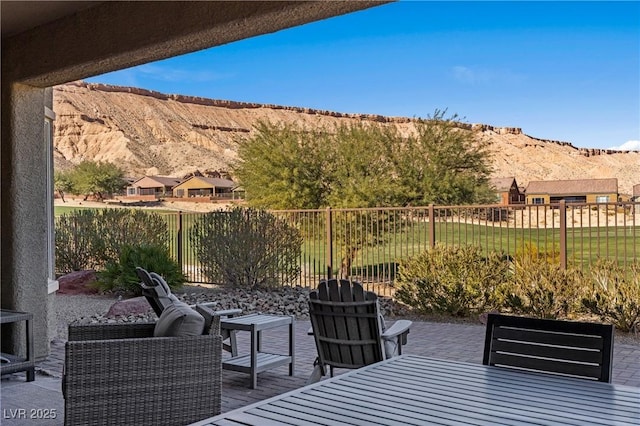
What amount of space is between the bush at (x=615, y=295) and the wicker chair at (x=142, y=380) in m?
5.48

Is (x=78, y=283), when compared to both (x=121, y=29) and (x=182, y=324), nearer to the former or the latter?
(x=121, y=29)

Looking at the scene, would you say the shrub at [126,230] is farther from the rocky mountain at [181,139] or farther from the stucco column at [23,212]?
the rocky mountain at [181,139]

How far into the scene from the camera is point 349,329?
4500 mm

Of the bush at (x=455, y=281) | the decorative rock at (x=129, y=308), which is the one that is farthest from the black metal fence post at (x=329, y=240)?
the decorative rock at (x=129, y=308)

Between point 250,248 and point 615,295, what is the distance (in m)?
5.72

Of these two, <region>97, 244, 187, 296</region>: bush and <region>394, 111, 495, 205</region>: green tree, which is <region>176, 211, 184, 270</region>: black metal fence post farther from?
<region>394, 111, 495, 205</region>: green tree

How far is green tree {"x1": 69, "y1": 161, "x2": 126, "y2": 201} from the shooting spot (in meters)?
53.0

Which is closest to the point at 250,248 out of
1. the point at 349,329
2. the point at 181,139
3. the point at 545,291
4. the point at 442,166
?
the point at 545,291

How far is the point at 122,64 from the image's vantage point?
481 cm

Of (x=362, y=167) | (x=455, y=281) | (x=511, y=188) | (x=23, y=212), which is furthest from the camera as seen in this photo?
(x=511, y=188)

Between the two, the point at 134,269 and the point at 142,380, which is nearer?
the point at 142,380

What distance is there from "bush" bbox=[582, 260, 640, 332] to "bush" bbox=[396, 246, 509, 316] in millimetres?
1158

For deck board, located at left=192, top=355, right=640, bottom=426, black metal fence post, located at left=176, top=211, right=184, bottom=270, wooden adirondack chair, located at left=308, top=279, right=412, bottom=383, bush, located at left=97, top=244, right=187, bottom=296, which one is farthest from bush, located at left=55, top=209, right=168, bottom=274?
deck board, located at left=192, top=355, right=640, bottom=426

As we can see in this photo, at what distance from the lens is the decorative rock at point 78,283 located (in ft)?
37.5
